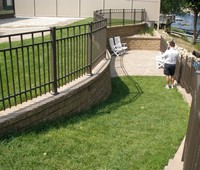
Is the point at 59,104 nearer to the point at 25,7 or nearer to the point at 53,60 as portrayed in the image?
the point at 53,60

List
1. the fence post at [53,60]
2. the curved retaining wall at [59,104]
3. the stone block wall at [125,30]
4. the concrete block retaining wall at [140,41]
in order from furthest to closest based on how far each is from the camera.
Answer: the concrete block retaining wall at [140,41] < the stone block wall at [125,30] < the fence post at [53,60] < the curved retaining wall at [59,104]

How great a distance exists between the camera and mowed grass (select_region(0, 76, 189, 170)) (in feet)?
12.9

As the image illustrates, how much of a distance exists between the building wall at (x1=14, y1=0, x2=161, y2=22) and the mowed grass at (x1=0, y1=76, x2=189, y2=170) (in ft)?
54.8

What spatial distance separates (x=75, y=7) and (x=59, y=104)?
19990mm

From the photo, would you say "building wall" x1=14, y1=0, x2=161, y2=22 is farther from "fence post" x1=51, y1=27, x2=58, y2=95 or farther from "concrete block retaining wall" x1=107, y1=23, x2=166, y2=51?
"fence post" x1=51, y1=27, x2=58, y2=95

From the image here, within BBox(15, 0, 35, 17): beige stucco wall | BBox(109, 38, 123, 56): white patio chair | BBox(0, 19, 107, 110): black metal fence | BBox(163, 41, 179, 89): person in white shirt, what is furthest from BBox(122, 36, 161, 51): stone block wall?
BBox(15, 0, 35, 17): beige stucco wall

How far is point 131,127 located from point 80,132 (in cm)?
119

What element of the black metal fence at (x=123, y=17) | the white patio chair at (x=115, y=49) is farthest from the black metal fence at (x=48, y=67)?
the black metal fence at (x=123, y=17)

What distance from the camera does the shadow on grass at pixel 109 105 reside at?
4.71 metres

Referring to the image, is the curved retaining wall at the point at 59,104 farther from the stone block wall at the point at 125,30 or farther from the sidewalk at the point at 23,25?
the stone block wall at the point at 125,30

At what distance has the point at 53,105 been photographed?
16.4 ft

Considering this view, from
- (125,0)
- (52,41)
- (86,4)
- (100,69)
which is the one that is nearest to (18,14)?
(86,4)

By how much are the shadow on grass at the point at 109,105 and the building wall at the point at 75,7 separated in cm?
1289

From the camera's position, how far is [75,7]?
2386 cm
